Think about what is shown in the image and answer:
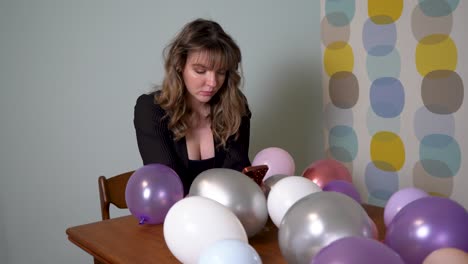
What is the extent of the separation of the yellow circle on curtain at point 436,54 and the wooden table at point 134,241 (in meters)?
1.10

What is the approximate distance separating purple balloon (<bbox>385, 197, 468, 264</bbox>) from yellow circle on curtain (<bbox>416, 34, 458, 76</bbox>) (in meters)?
1.49

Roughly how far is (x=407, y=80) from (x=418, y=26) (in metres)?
0.28

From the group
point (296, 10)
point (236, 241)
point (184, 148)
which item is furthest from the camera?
point (296, 10)

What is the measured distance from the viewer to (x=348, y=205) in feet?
3.36

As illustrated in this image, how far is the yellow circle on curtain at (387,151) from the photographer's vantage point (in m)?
2.64

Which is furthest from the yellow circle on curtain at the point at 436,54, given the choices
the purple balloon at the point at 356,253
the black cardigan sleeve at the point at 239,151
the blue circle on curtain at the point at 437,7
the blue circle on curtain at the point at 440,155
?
the purple balloon at the point at 356,253

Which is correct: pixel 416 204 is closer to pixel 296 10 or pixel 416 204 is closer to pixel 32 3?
pixel 32 3

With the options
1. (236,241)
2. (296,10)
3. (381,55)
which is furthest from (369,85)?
(236,241)

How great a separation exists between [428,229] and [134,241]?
77 centimetres

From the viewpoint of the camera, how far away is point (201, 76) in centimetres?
193

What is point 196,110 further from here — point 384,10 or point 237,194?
point 384,10

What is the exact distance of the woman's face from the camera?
1914 mm

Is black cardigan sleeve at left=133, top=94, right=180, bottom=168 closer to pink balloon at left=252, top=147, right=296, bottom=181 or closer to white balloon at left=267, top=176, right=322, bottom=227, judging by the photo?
pink balloon at left=252, top=147, right=296, bottom=181

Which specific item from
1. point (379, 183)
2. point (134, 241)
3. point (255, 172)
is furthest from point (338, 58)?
point (134, 241)
